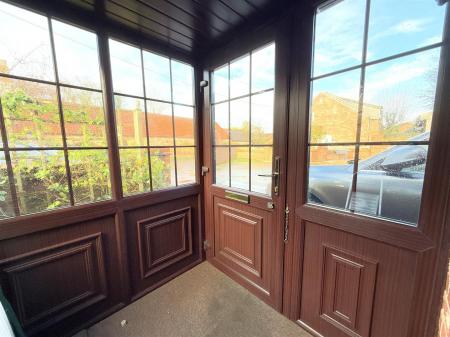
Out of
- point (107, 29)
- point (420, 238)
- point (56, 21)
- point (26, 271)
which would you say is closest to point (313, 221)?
point (420, 238)

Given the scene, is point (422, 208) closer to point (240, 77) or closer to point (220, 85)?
point (240, 77)

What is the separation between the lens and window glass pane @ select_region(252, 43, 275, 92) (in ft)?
4.74

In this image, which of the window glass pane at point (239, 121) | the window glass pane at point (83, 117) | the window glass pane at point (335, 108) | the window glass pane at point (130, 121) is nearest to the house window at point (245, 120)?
the window glass pane at point (239, 121)

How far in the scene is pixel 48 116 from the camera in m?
1.26

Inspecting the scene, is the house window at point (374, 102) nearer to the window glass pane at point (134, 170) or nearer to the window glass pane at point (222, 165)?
the window glass pane at point (222, 165)

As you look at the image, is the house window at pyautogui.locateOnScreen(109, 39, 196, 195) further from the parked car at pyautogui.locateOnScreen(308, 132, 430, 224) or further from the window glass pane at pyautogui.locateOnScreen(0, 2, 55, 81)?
the parked car at pyautogui.locateOnScreen(308, 132, 430, 224)

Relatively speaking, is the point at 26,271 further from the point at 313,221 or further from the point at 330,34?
the point at 330,34

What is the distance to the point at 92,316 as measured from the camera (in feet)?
4.90

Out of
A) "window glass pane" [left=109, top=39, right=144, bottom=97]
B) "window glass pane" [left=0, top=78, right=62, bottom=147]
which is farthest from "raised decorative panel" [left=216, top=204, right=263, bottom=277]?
"window glass pane" [left=0, top=78, right=62, bottom=147]

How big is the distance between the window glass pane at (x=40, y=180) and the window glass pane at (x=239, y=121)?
1348 mm

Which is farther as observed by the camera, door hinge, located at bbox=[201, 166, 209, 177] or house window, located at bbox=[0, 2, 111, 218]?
door hinge, located at bbox=[201, 166, 209, 177]

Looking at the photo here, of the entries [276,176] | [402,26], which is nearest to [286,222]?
[276,176]

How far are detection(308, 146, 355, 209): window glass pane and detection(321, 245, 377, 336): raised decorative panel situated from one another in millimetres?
330

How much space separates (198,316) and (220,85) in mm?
2081
